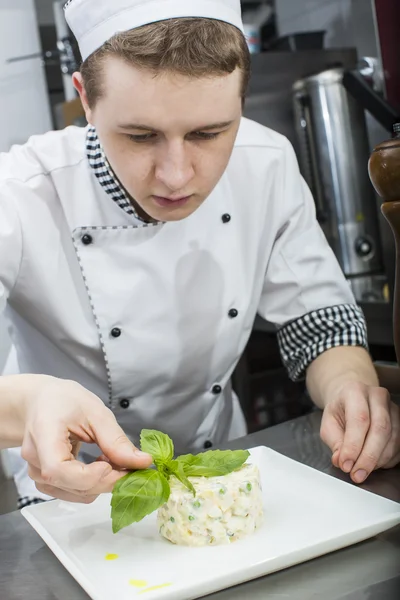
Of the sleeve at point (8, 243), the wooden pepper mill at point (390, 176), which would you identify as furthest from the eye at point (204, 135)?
the sleeve at point (8, 243)

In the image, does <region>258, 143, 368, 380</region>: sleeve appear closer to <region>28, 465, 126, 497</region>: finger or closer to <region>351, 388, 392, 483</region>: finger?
<region>351, 388, 392, 483</region>: finger

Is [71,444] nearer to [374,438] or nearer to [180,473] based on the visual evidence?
[180,473]

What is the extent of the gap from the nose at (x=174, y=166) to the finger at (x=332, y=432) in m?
0.42

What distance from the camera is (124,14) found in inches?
43.7

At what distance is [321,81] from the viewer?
96.6 inches

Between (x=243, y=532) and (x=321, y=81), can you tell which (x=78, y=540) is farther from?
(x=321, y=81)

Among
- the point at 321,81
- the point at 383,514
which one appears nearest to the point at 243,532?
the point at 383,514

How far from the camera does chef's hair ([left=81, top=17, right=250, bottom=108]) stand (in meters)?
1.06

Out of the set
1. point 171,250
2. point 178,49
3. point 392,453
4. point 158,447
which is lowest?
point 392,453

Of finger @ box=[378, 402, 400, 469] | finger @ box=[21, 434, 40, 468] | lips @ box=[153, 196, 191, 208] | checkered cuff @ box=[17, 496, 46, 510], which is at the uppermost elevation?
lips @ box=[153, 196, 191, 208]

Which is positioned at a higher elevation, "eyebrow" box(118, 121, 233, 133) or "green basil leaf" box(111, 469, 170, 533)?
"eyebrow" box(118, 121, 233, 133)

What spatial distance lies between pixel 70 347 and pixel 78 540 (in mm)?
598

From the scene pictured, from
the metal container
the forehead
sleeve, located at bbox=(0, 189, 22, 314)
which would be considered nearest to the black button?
sleeve, located at bbox=(0, 189, 22, 314)

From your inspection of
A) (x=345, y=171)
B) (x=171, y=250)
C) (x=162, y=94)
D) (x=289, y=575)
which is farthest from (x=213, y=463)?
(x=345, y=171)
